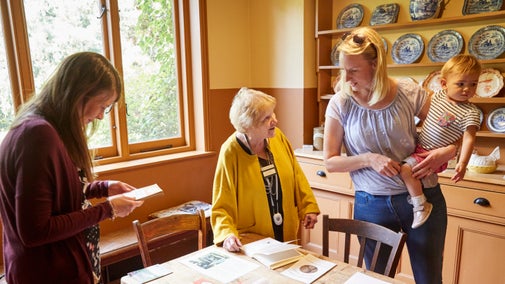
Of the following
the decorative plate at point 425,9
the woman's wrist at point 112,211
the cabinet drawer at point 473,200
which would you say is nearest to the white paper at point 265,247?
the woman's wrist at point 112,211

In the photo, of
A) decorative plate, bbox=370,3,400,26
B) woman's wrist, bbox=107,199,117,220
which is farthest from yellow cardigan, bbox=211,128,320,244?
decorative plate, bbox=370,3,400,26

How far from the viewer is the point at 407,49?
2.82m

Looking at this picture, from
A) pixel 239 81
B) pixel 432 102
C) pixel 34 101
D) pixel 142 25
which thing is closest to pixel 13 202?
pixel 34 101

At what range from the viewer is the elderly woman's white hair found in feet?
5.54

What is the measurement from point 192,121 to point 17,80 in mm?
1343

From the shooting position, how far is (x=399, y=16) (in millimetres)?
2895

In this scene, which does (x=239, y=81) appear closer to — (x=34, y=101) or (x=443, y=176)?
(x=443, y=176)

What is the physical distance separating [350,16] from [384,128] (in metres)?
1.87

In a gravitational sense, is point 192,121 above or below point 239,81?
below

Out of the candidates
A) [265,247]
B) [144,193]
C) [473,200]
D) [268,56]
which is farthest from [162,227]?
[268,56]

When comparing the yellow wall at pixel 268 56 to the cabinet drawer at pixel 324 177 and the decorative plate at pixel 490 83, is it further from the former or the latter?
the decorative plate at pixel 490 83

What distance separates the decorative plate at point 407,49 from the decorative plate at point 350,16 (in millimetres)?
372

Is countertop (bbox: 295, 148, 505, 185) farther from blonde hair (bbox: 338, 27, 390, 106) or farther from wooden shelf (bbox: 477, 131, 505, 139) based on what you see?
blonde hair (bbox: 338, 27, 390, 106)

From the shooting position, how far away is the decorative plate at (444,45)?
2582mm
